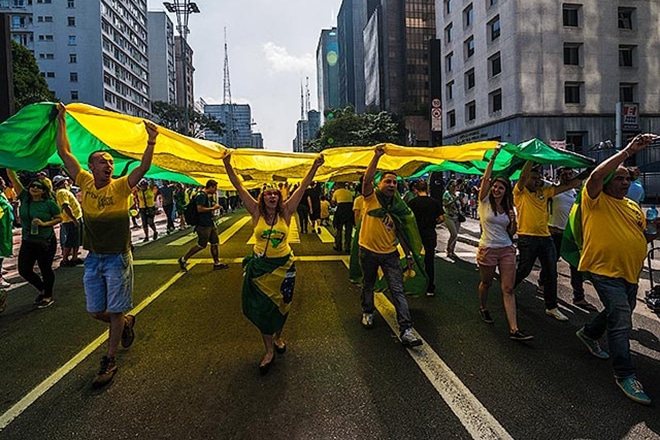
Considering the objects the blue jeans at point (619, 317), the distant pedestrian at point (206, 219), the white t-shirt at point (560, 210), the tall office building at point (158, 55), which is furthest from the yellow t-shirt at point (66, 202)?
the tall office building at point (158, 55)

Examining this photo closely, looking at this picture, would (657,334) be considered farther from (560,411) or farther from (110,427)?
(110,427)

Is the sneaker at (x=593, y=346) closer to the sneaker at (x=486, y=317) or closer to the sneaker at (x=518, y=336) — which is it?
the sneaker at (x=518, y=336)

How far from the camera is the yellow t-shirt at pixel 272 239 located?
416cm

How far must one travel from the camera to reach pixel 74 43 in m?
69.8

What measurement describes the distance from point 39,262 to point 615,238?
713cm

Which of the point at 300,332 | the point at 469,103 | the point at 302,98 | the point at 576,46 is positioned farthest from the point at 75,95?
the point at 302,98

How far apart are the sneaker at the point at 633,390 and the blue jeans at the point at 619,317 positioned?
0.04 meters

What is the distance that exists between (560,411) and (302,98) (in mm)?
181486

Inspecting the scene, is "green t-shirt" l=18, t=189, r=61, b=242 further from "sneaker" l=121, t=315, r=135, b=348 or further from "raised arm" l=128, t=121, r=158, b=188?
"raised arm" l=128, t=121, r=158, b=188

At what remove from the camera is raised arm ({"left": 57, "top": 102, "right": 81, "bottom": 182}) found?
4.02 m

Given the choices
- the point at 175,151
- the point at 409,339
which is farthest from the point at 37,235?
the point at 409,339

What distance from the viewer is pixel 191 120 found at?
223 feet

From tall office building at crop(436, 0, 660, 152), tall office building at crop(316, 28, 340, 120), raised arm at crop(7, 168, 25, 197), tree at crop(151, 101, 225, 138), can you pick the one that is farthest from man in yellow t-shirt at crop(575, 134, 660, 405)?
tall office building at crop(316, 28, 340, 120)

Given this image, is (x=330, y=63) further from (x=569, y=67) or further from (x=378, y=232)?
(x=378, y=232)
